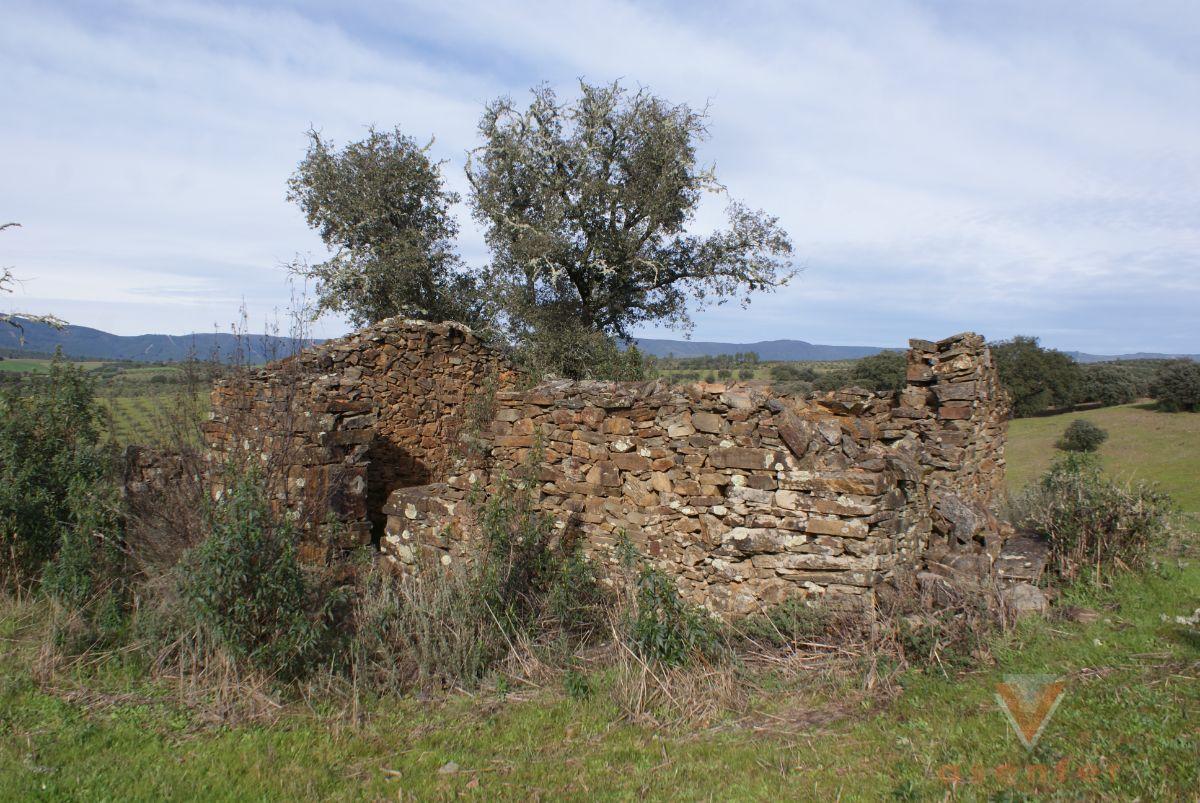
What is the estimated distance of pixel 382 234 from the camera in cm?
1970

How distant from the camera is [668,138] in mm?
19328

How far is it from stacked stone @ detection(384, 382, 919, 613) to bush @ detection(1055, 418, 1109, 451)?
1158 inches

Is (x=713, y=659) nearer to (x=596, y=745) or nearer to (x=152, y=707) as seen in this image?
(x=596, y=745)

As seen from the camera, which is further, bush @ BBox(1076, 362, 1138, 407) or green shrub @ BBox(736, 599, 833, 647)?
bush @ BBox(1076, 362, 1138, 407)

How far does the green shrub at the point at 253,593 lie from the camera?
459cm

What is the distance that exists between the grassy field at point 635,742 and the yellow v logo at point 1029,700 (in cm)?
7

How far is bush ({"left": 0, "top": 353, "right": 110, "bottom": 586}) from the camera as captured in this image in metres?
6.62

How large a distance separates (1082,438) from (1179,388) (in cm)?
1023

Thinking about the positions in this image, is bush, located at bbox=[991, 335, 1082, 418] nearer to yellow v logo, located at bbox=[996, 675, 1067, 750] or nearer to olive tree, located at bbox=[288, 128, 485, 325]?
olive tree, located at bbox=[288, 128, 485, 325]

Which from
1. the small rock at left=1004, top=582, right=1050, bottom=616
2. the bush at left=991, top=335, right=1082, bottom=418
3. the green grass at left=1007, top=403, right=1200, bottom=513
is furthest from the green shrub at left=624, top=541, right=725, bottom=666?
the bush at left=991, top=335, right=1082, bottom=418

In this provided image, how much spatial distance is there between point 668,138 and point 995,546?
607 inches

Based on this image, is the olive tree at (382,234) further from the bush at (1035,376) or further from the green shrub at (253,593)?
the bush at (1035,376)

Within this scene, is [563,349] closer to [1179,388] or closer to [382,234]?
[382,234]

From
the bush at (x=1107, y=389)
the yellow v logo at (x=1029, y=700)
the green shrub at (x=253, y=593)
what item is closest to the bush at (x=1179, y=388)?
the bush at (x=1107, y=389)
